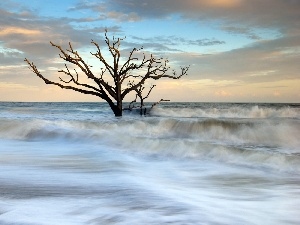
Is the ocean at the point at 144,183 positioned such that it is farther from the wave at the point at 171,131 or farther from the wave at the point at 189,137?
the wave at the point at 171,131

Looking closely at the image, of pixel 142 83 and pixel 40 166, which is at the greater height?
pixel 142 83

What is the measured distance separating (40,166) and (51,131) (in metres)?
6.44

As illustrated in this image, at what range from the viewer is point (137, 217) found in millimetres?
3490

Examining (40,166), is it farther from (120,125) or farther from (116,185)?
(120,125)

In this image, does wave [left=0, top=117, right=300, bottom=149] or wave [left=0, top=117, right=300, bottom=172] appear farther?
wave [left=0, top=117, right=300, bottom=149]

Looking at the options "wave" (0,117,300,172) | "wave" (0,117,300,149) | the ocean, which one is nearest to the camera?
the ocean

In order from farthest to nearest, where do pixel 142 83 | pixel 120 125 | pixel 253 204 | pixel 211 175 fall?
1. pixel 142 83
2. pixel 120 125
3. pixel 211 175
4. pixel 253 204

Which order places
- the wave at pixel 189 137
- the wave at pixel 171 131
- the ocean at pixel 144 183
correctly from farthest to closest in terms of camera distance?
the wave at pixel 171 131 < the wave at pixel 189 137 < the ocean at pixel 144 183

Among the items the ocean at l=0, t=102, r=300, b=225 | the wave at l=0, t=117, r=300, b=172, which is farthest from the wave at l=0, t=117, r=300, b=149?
the ocean at l=0, t=102, r=300, b=225

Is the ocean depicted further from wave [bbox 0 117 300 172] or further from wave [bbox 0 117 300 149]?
wave [bbox 0 117 300 149]

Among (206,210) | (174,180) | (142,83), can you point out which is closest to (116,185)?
(174,180)

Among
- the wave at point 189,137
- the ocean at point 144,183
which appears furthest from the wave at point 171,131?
the ocean at point 144,183

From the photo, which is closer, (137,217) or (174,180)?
(137,217)

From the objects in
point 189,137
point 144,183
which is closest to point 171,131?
point 189,137
